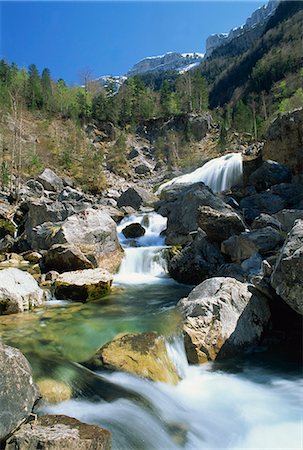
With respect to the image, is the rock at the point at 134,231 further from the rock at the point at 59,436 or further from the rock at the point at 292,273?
the rock at the point at 59,436

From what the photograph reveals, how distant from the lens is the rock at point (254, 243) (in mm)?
10734

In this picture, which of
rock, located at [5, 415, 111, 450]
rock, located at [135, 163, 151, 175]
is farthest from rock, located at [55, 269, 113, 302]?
rock, located at [135, 163, 151, 175]

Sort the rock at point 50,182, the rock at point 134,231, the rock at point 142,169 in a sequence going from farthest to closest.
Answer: the rock at point 142,169
the rock at point 50,182
the rock at point 134,231

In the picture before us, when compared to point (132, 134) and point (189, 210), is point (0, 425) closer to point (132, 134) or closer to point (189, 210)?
point (189, 210)

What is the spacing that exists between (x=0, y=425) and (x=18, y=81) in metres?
70.7

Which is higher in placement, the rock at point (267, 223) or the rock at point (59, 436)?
the rock at point (267, 223)

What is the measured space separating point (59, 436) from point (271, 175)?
775 inches

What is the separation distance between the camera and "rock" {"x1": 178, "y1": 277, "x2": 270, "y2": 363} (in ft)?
22.5

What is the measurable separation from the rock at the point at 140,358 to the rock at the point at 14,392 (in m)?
1.61

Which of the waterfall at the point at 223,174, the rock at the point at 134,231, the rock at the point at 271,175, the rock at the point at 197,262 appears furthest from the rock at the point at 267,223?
the waterfall at the point at 223,174

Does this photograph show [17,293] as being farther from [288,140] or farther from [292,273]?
[288,140]

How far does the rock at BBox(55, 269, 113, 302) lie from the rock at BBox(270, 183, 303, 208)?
11.0 m

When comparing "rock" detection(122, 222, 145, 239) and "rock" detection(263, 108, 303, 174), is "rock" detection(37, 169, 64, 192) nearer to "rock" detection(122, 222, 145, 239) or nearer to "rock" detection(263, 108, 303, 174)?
"rock" detection(122, 222, 145, 239)

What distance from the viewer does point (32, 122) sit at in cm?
5606
